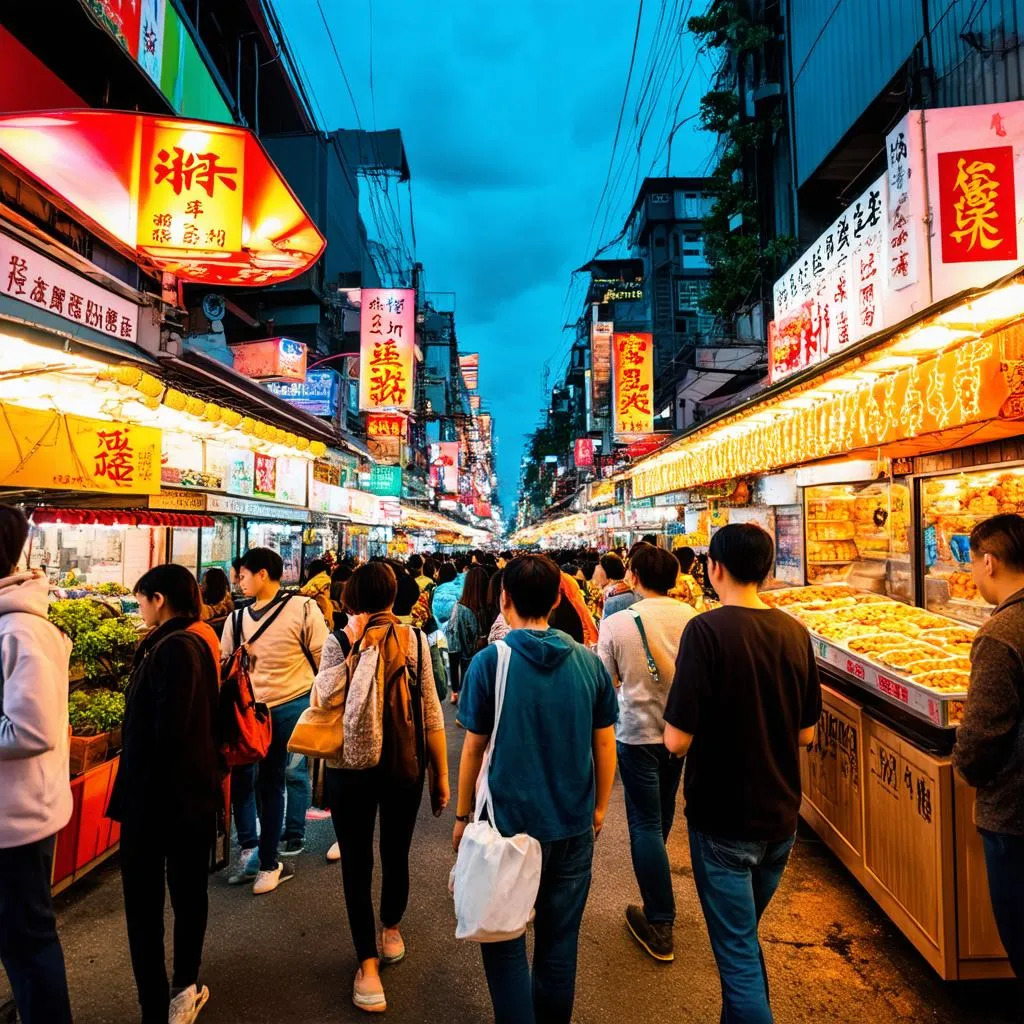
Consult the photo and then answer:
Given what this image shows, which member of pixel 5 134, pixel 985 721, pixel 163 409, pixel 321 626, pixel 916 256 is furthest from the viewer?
pixel 163 409

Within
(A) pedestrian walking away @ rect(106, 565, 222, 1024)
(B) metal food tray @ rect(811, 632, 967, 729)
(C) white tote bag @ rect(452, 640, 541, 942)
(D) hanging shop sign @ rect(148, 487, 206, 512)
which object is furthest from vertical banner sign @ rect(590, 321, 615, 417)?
(C) white tote bag @ rect(452, 640, 541, 942)

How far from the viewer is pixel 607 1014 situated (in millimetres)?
3199

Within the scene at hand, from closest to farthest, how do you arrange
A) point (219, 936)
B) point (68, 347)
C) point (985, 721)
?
point (985, 721) → point (219, 936) → point (68, 347)

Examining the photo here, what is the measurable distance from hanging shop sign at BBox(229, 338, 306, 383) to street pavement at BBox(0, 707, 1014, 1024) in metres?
11.4

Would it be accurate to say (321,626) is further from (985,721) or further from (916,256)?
(916,256)

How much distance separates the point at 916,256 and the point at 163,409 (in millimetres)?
8025

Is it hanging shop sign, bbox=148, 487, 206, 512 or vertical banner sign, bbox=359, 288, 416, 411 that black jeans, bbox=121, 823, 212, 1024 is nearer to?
hanging shop sign, bbox=148, 487, 206, 512

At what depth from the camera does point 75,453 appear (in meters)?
6.11

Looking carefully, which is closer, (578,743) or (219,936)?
(578,743)

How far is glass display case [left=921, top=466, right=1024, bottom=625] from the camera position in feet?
18.8

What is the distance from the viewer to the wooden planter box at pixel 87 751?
4.59 metres

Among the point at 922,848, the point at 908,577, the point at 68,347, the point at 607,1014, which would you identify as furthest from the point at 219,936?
the point at 908,577

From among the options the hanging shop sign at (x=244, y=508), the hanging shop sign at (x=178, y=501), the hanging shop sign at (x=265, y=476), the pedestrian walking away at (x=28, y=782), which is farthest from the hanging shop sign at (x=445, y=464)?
the pedestrian walking away at (x=28, y=782)

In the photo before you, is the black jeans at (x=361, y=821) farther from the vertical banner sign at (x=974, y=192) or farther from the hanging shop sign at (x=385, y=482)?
the hanging shop sign at (x=385, y=482)
